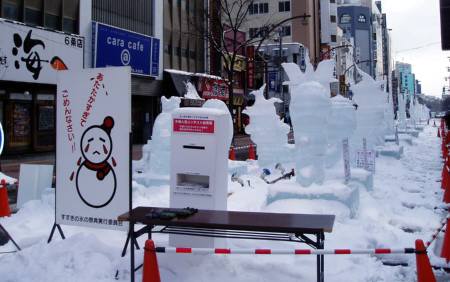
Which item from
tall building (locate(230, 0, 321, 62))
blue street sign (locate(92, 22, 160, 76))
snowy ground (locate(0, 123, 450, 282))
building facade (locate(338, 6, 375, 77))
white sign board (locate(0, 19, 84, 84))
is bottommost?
snowy ground (locate(0, 123, 450, 282))

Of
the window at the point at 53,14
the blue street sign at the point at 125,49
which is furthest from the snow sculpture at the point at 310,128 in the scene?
the blue street sign at the point at 125,49

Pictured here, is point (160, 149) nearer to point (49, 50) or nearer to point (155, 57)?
point (49, 50)

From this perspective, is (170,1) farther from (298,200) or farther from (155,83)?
(298,200)

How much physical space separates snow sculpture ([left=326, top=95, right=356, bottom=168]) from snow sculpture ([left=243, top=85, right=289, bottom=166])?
2784 mm

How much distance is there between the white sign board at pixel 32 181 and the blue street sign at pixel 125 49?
15241 millimetres

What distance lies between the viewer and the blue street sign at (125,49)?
25516mm

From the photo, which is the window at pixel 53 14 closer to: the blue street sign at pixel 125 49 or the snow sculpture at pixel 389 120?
the blue street sign at pixel 125 49

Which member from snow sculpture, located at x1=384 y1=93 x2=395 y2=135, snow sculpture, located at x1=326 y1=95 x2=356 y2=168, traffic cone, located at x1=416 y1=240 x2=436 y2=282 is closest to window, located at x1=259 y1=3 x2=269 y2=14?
snow sculpture, located at x1=384 y1=93 x2=395 y2=135

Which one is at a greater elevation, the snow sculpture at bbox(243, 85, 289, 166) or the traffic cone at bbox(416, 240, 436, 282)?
the snow sculpture at bbox(243, 85, 289, 166)

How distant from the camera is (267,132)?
15.6 meters

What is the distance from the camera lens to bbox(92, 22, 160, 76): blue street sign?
2552cm

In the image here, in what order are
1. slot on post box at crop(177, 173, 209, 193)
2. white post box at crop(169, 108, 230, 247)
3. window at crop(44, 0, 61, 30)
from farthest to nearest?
1. window at crop(44, 0, 61, 30)
2. slot on post box at crop(177, 173, 209, 193)
3. white post box at crop(169, 108, 230, 247)

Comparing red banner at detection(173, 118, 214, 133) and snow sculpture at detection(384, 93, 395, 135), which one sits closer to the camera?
red banner at detection(173, 118, 214, 133)

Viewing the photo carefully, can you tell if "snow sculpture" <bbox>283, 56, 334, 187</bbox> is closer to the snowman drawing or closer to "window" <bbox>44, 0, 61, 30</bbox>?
the snowman drawing
